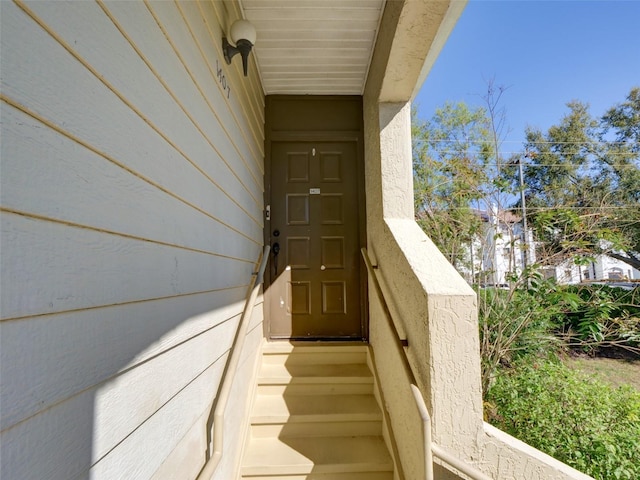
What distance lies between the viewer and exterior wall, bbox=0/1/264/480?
520mm

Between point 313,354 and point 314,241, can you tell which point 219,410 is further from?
point 314,241

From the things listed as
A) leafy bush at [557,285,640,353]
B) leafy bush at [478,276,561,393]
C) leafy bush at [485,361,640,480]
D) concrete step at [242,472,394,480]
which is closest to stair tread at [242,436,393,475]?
concrete step at [242,472,394,480]

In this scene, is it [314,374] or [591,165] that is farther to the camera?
[591,165]

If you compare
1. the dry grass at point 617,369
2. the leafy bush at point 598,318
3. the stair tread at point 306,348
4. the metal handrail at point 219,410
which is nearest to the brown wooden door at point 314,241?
the stair tread at point 306,348

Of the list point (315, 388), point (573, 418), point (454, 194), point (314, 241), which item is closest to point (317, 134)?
point (314, 241)

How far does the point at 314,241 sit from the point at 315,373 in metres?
1.27

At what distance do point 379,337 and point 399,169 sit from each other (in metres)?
1.37

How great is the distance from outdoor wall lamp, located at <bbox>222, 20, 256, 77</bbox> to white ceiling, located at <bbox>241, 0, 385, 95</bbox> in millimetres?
467

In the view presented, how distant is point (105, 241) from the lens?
738 mm

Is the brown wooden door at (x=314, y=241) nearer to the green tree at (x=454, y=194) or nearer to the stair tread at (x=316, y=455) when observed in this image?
the stair tread at (x=316, y=455)

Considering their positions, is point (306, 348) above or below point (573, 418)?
above

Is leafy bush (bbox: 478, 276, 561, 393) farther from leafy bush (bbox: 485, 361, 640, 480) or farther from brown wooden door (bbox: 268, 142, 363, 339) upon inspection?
brown wooden door (bbox: 268, 142, 363, 339)

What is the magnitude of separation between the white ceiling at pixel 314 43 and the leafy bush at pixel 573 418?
11.4 feet

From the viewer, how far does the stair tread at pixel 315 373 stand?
250cm
